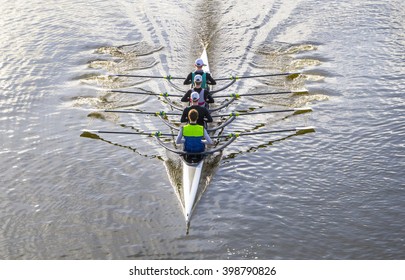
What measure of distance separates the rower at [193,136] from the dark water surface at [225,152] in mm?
1195

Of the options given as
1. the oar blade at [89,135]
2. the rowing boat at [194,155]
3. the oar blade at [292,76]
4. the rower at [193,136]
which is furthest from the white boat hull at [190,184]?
the oar blade at [292,76]

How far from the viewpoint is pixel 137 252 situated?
46.7 feet

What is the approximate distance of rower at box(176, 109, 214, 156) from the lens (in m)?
17.1

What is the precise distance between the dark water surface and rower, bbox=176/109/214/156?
1195 millimetres

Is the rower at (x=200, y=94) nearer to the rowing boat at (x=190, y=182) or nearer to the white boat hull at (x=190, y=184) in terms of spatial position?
the rowing boat at (x=190, y=182)

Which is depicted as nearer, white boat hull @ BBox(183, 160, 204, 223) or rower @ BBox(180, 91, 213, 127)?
white boat hull @ BBox(183, 160, 204, 223)

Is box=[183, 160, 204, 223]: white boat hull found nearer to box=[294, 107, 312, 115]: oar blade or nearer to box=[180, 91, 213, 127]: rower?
box=[180, 91, 213, 127]: rower

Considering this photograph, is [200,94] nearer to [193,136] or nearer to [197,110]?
[197,110]

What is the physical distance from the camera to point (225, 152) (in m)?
19.0

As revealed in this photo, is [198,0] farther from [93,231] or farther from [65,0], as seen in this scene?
[93,231]

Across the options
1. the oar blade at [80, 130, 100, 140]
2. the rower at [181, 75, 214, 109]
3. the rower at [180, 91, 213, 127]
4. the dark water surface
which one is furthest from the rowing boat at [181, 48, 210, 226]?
the oar blade at [80, 130, 100, 140]

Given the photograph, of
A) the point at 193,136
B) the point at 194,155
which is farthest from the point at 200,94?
the point at 194,155

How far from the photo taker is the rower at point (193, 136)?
56.1ft

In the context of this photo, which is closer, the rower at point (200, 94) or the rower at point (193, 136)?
the rower at point (193, 136)
